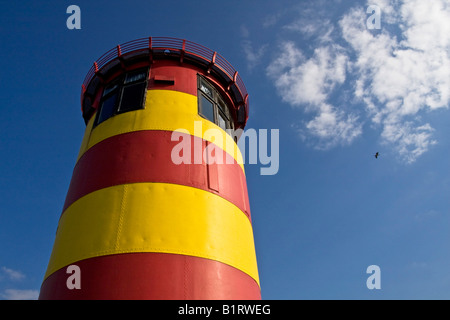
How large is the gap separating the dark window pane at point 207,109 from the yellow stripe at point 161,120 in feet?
1.08

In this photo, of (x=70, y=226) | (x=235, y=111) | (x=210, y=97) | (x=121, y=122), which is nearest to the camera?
(x=70, y=226)

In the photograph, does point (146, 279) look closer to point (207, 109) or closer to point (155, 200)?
point (155, 200)

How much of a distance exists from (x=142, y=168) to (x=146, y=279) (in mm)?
3290

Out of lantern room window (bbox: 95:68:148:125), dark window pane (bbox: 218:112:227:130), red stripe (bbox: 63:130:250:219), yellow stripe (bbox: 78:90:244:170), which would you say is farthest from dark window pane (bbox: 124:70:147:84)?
dark window pane (bbox: 218:112:227:130)

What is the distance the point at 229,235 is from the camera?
9500 millimetres

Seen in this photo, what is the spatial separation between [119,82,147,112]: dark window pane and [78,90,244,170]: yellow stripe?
0.93 feet

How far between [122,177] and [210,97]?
17.6 feet

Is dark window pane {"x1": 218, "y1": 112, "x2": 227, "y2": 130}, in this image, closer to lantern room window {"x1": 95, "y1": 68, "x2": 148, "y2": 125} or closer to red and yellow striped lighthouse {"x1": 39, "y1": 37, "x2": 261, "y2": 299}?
red and yellow striped lighthouse {"x1": 39, "y1": 37, "x2": 261, "y2": 299}

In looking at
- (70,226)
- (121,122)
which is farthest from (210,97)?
(70,226)

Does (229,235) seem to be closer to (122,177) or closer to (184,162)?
(184,162)

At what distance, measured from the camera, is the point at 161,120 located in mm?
10805

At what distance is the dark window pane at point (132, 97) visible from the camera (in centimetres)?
1152

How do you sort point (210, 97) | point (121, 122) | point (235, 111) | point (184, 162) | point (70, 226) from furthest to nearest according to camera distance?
point (235, 111) → point (210, 97) → point (121, 122) → point (184, 162) → point (70, 226)
